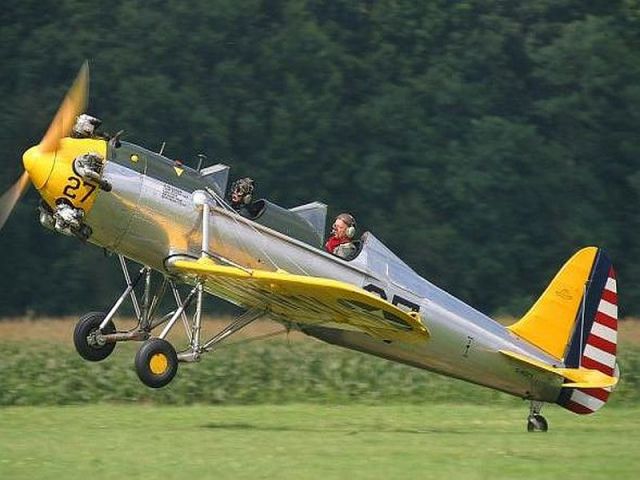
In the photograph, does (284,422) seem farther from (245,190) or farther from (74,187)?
(74,187)

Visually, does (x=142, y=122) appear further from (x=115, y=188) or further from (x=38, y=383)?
(x=115, y=188)

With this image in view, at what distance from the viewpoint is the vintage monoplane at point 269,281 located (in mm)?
13867

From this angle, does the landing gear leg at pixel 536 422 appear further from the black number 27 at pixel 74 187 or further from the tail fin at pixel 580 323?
the black number 27 at pixel 74 187

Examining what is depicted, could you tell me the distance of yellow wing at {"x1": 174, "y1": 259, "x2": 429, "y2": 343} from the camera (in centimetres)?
1293

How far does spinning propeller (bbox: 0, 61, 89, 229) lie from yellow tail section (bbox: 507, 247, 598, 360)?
4.61m

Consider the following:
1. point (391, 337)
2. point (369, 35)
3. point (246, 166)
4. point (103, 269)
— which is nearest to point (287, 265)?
point (391, 337)

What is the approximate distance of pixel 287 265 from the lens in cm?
1423

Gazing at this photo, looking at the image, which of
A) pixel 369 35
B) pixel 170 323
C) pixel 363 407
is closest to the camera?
pixel 170 323

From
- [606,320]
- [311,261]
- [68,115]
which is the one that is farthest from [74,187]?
[606,320]

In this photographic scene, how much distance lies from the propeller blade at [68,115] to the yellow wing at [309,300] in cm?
158

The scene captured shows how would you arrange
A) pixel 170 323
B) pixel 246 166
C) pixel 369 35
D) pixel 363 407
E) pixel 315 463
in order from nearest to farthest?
pixel 315 463
pixel 170 323
pixel 363 407
pixel 246 166
pixel 369 35

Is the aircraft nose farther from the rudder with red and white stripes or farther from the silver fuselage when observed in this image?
the rudder with red and white stripes

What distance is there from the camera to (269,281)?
43.4 ft

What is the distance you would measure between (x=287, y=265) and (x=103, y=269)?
2200 cm
